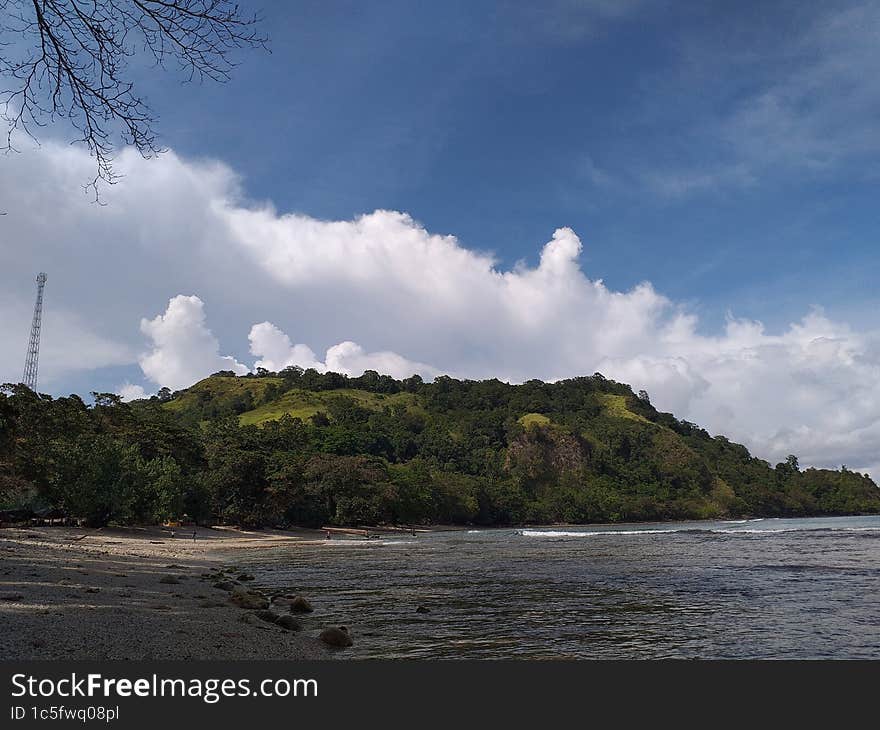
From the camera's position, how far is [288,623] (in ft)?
53.2

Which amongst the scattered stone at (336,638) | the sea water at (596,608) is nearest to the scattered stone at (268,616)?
the sea water at (596,608)

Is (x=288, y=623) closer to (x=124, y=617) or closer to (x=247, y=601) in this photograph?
(x=247, y=601)

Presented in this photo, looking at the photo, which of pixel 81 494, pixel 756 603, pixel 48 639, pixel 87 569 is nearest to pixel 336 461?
A: pixel 81 494

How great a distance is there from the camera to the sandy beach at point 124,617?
1071cm

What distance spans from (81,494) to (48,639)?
44935mm

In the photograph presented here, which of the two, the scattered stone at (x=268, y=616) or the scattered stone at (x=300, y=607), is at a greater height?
the scattered stone at (x=268, y=616)

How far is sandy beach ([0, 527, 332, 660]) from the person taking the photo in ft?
35.1

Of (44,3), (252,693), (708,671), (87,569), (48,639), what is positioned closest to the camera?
(44,3)

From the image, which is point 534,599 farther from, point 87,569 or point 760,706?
point 87,569

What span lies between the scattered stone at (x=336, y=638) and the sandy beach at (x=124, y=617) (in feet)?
1.08

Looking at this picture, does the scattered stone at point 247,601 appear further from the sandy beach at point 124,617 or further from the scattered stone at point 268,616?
the scattered stone at point 268,616

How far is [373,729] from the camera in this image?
23.4 ft

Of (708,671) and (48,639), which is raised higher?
(48,639)

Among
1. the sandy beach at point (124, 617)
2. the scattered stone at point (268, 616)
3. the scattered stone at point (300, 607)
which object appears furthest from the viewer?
the scattered stone at point (300, 607)
